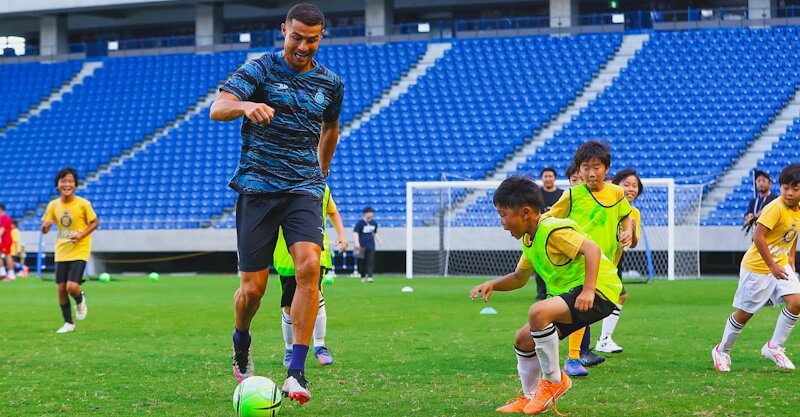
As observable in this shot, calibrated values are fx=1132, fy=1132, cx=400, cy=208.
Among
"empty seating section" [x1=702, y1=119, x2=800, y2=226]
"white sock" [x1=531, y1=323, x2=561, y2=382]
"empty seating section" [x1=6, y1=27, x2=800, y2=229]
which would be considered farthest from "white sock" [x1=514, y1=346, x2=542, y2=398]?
"empty seating section" [x1=6, y1=27, x2=800, y2=229]

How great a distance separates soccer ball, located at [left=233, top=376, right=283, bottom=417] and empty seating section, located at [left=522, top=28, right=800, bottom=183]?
25046 millimetres

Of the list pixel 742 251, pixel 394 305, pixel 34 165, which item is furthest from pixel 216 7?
pixel 394 305

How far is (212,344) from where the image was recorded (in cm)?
1134

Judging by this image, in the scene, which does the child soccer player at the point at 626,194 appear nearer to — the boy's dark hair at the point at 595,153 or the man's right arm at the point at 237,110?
the boy's dark hair at the point at 595,153

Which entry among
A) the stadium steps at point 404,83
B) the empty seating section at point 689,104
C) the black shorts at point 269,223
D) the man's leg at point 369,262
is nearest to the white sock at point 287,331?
the black shorts at point 269,223

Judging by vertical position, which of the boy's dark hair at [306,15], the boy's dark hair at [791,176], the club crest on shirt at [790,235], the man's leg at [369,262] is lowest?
the man's leg at [369,262]

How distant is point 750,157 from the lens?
30.8 meters

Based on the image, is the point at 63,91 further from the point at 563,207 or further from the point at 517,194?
the point at 517,194

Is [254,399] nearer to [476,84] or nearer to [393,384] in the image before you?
[393,384]

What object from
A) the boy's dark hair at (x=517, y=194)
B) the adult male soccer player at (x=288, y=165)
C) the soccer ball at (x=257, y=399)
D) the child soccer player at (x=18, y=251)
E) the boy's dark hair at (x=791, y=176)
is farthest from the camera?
the child soccer player at (x=18, y=251)

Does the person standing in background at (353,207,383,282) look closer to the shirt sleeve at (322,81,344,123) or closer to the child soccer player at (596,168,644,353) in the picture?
the child soccer player at (596,168,644,353)

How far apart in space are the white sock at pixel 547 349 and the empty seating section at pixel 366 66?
99.7ft

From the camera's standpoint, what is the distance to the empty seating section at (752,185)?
28281 mm

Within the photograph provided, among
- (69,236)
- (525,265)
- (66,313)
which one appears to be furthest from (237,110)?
(66,313)
